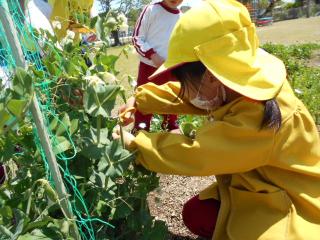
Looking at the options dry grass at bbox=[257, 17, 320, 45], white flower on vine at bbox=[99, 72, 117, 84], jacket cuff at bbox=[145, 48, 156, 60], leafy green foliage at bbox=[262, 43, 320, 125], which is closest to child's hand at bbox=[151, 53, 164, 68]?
jacket cuff at bbox=[145, 48, 156, 60]

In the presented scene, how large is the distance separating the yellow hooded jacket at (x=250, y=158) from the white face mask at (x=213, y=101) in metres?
0.04

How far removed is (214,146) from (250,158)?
121mm

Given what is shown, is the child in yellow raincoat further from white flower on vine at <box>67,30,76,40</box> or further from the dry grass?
the dry grass

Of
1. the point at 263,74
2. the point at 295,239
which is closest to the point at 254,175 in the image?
the point at 295,239

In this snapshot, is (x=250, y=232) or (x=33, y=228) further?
(x=250, y=232)

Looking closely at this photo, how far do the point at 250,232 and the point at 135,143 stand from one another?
1.61 feet

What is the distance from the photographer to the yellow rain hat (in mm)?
1241

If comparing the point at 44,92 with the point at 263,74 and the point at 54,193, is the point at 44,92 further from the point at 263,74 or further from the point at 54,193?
the point at 263,74

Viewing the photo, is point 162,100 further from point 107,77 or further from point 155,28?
point 155,28

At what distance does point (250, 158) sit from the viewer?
1326 mm

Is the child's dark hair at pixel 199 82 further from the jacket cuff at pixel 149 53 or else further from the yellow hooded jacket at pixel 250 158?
the jacket cuff at pixel 149 53

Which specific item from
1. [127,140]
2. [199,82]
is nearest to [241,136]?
[199,82]

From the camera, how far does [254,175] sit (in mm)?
1475

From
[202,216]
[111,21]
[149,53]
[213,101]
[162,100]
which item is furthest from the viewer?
[149,53]
